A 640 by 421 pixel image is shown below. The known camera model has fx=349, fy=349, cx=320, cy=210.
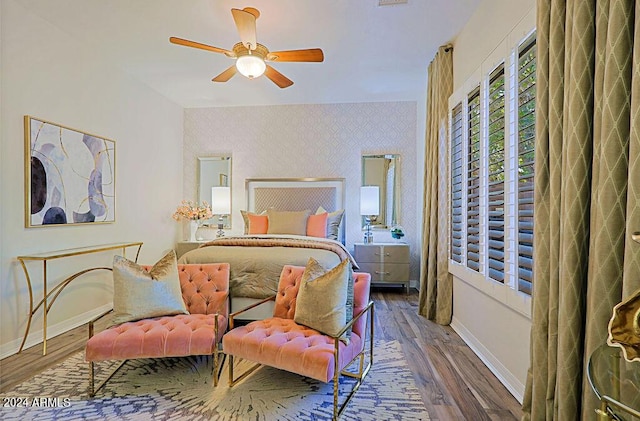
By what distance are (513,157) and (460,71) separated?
4.98 feet

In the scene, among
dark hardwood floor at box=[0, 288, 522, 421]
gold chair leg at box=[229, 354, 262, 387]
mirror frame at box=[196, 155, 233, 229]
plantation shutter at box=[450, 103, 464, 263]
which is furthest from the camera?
mirror frame at box=[196, 155, 233, 229]

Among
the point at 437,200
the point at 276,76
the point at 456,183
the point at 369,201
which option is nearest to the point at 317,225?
the point at 369,201

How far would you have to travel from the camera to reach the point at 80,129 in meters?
3.71

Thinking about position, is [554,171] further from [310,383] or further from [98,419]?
[98,419]

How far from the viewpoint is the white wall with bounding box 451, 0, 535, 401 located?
2266 millimetres

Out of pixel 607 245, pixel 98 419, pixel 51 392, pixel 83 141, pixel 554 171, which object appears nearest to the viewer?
pixel 607 245

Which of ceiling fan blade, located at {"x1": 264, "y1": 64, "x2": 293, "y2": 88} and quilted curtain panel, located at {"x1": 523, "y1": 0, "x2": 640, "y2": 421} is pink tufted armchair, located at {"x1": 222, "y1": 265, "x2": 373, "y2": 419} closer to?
quilted curtain panel, located at {"x1": 523, "y1": 0, "x2": 640, "y2": 421}

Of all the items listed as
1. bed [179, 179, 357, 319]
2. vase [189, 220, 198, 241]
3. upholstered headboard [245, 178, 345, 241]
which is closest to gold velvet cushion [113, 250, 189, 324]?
bed [179, 179, 357, 319]

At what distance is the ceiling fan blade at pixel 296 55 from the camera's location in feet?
9.57

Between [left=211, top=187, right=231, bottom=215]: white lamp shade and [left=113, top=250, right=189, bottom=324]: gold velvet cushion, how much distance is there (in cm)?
303

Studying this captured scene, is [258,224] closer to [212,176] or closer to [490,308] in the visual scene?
[212,176]

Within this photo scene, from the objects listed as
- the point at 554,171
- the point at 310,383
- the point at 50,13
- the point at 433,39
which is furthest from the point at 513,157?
the point at 50,13

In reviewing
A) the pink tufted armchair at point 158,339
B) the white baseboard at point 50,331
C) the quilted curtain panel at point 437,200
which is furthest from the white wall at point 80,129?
the quilted curtain panel at point 437,200

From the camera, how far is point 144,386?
240 centimetres
